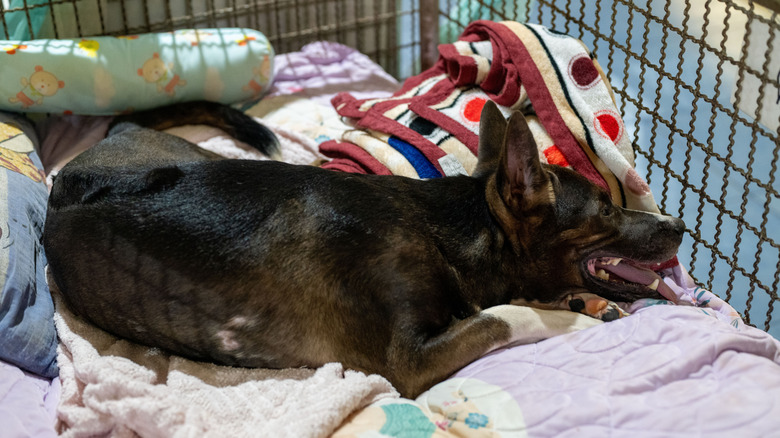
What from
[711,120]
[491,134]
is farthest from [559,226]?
[711,120]

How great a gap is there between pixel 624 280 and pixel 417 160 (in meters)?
0.83

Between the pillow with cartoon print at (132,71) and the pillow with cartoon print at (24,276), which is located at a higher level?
the pillow with cartoon print at (132,71)

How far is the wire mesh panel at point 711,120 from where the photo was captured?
2213 mm

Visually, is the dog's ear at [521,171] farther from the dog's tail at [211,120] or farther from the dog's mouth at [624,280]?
the dog's tail at [211,120]

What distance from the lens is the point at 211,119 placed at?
3318 millimetres

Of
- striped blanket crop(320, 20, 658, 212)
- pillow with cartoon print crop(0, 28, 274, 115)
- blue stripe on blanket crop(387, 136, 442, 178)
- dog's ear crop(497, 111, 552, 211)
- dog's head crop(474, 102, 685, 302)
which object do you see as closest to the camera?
dog's ear crop(497, 111, 552, 211)

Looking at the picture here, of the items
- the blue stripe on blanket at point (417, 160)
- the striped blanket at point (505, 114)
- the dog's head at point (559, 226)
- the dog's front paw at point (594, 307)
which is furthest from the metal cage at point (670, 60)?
the blue stripe on blanket at point (417, 160)

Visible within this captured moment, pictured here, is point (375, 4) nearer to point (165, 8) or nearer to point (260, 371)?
point (165, 8)

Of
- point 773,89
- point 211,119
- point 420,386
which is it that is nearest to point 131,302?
point 420,386

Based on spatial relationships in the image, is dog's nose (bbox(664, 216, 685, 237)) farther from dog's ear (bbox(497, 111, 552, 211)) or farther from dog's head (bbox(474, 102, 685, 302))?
dog's ear (bbox(497, 111, 552, 211))

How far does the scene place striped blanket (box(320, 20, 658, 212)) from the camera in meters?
2.58

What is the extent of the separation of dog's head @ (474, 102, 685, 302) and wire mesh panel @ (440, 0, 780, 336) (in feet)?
0.92

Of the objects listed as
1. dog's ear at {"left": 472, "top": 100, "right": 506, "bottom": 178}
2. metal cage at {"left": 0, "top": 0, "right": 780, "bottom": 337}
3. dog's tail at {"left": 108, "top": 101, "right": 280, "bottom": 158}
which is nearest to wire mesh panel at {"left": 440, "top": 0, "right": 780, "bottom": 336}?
metal cage at {"left": 0, "top": 0, "right": 780, "bottom": 337}

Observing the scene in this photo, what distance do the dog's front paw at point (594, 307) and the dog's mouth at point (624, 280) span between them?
0.04 metres
